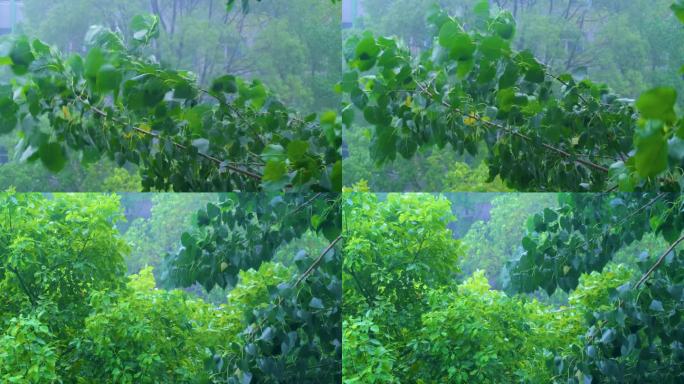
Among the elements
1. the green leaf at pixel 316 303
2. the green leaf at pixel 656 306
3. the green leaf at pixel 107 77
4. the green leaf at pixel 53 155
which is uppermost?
the green leaf at pixel 107 77

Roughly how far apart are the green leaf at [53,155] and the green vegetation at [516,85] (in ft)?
2.41

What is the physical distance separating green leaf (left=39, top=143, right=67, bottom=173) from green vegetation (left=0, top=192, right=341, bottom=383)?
0.10 metres

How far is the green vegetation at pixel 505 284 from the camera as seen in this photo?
7.79 feet

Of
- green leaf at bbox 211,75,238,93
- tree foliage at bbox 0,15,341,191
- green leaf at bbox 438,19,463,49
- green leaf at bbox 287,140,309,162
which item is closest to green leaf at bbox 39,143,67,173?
tree foliage at bbox 0,15,341,191

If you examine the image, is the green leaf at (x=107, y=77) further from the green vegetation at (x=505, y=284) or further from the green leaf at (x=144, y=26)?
the green vegetation at (x=505, y=284)

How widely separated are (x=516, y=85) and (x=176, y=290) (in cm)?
103

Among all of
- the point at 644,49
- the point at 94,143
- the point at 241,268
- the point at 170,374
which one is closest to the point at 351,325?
the point at 241,268

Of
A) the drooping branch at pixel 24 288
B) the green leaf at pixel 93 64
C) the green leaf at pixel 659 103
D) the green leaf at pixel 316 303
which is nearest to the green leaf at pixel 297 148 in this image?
the green leaf at pixel 316 303

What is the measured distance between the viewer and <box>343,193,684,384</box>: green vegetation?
238cm

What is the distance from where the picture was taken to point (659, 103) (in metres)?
0.99

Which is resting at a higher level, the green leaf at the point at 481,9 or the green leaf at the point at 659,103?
the green leaf at the point at 659,103

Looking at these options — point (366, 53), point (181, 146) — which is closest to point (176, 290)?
point (181, 146)

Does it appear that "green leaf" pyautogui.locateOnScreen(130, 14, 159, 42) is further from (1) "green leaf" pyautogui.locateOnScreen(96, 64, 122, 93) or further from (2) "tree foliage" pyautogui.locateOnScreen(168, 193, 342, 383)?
(2) "tree foliage" pyautogui.locateOnScreen(168, 193, 342, 383)

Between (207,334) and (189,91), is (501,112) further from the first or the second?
(207,334)
